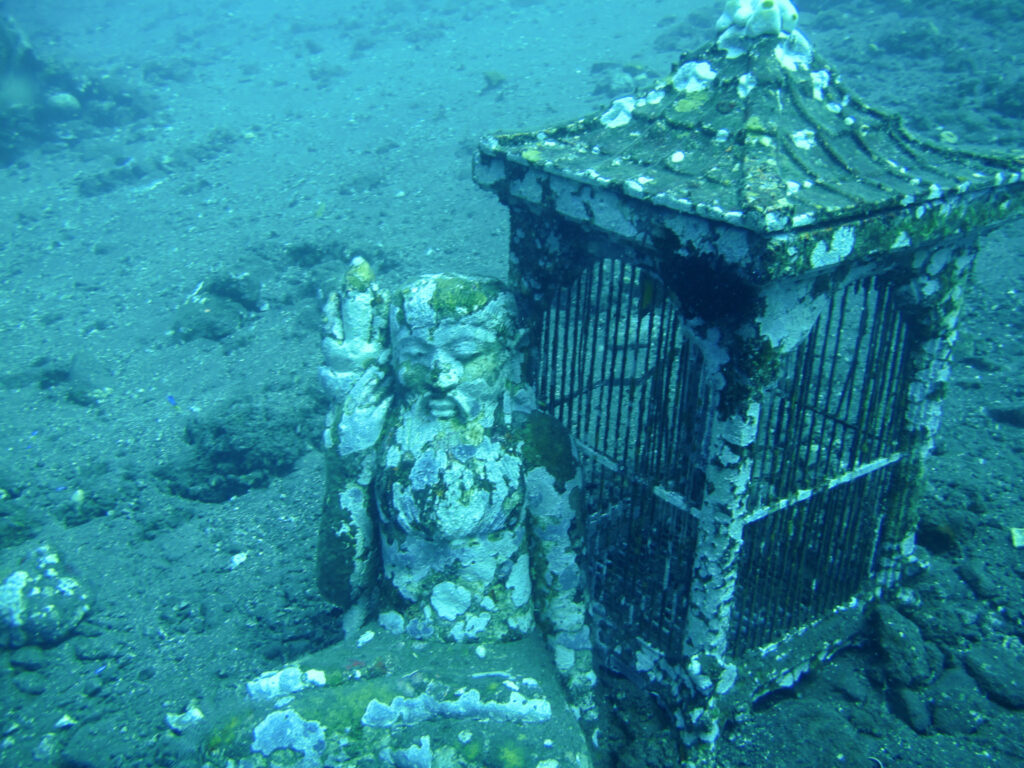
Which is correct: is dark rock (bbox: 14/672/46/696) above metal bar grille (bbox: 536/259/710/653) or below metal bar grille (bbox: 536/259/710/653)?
below

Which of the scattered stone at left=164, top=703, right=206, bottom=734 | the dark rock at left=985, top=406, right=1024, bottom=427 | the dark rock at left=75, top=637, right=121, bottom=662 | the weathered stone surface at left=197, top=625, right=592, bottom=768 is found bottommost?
the dark rock at left=75, top=637, right=121, bottom=662

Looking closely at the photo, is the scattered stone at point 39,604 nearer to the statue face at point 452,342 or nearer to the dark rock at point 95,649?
the dark rock at point 95,649

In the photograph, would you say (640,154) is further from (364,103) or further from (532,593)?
(364,103)

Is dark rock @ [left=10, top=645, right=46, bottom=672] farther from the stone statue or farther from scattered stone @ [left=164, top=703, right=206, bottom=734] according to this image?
the stone statue

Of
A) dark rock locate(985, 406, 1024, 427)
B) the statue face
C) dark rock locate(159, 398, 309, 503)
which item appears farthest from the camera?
dark rock locate(159, 398, 309, 503)

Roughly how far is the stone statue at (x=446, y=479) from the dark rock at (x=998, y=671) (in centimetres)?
199

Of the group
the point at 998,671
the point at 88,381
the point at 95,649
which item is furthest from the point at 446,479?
the point at 88,381

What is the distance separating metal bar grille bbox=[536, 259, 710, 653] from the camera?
104 inches

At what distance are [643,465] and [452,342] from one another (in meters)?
0.95

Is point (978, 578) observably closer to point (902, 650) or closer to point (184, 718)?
point (902, 650)

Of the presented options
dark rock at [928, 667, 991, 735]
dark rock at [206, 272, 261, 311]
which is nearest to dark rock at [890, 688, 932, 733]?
dark rock at [928, 667, 991, 735]

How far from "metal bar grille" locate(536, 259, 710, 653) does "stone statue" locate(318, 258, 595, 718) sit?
24 cm

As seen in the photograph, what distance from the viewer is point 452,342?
2.62m

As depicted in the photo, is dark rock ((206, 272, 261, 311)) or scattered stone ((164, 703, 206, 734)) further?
dark rock ((206, 272, 261, 311))
